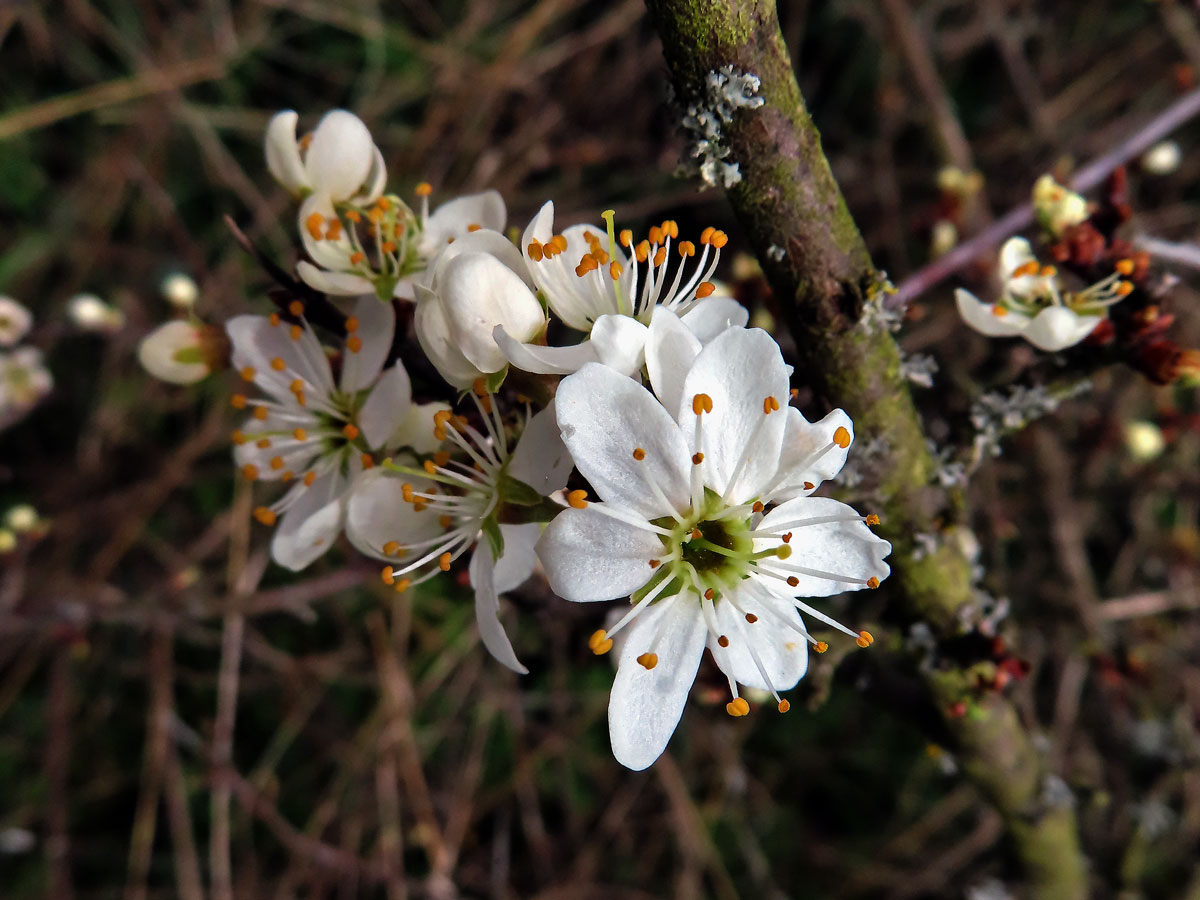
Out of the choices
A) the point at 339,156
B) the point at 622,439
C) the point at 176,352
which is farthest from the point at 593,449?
the point at 176,352

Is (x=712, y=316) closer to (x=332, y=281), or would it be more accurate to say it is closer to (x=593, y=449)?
(x=593, y=449)

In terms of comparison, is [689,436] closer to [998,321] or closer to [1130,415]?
[998,321]

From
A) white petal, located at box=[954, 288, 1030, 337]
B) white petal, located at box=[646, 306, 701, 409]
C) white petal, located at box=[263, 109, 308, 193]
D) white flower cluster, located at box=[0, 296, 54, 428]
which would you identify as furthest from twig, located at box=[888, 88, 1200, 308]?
white flower cluster, located at box=[0, 296, 54, 428]

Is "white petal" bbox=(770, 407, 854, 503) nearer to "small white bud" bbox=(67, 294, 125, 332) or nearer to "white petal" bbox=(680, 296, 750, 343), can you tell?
"white petal" bbox=(680, 296, 750, 343)

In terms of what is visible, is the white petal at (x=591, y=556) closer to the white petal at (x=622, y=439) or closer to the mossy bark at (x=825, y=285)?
the white petal at (x=622, y=439)

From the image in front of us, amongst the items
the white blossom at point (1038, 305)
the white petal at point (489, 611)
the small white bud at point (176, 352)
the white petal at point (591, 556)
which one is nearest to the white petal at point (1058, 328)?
the white blossom at point (1038, 305)

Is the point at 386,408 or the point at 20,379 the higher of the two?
the point at 20,379
